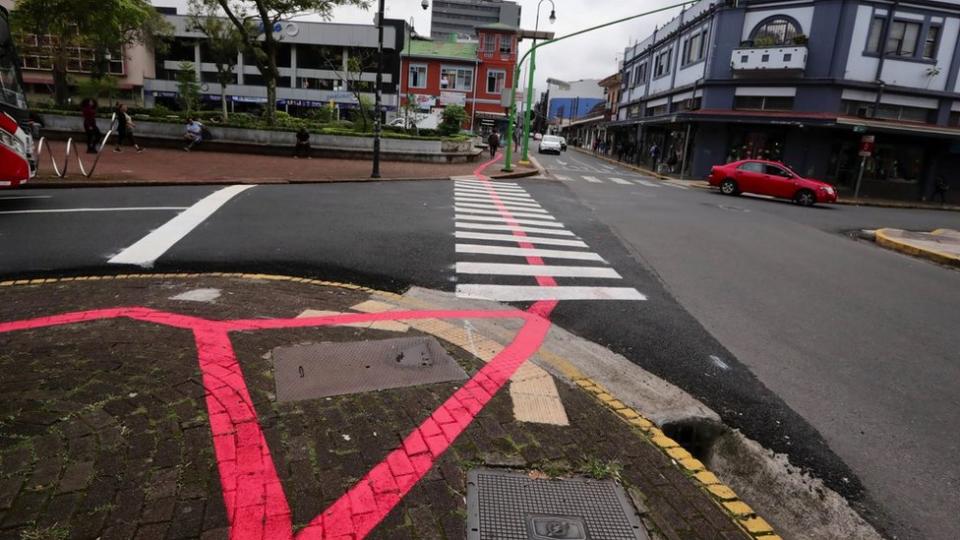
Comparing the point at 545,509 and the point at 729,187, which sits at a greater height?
the point at 729,187

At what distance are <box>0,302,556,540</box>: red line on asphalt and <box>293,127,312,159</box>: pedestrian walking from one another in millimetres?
20566

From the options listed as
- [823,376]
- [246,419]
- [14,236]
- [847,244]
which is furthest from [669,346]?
[847,244]

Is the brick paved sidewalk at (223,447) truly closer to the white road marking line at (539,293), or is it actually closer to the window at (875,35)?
the white road marking line at (539,293)

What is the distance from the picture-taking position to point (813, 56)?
95.7 ft

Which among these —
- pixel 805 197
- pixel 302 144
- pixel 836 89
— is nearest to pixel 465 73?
pixel 836 89

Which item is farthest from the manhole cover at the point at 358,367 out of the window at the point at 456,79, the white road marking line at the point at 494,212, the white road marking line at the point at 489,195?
the window at the point at 456,79

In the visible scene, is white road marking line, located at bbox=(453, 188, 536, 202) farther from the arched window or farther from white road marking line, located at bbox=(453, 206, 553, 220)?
the arched window

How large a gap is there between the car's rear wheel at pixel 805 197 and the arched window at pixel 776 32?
11005 mm

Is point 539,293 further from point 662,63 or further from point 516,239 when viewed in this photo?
point 662,63

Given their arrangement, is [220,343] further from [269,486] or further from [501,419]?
[501,419]

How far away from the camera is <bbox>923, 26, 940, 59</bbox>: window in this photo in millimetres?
28844

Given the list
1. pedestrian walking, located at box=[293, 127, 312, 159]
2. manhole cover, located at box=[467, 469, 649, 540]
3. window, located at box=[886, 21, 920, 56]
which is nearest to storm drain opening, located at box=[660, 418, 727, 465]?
manhole cover, located at box=[467, 469, 649, 540]

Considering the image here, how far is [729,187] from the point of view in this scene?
81.3ft

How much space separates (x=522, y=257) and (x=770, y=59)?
89.7ft
